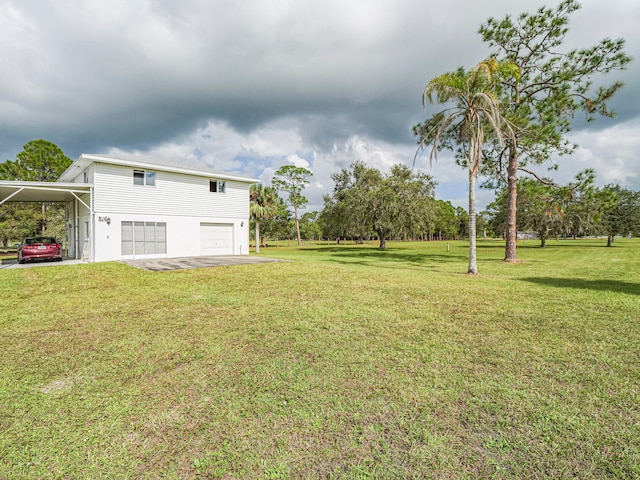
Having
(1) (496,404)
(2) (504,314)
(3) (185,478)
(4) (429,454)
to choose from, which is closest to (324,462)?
(4) (429,454)

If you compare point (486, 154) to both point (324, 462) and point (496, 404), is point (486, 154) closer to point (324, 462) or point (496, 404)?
point (496, 404)

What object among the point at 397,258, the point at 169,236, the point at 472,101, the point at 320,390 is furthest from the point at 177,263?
the point at 472,101

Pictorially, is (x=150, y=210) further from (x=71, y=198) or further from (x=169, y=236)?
(x=71, y=198)

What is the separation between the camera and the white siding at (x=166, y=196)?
51.1ft

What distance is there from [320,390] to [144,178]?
58.0ft

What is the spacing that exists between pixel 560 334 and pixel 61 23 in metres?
16.9

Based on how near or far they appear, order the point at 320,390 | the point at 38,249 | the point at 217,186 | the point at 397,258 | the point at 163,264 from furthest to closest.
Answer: the point at 397,258 < the point at 217,186 < the point at 38,249 < the point at 163,264 < the point at 320,390

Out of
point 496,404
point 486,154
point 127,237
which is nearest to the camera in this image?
Result: point 496,404

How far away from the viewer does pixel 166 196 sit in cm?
1755

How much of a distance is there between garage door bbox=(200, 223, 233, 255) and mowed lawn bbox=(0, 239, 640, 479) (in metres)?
12.7

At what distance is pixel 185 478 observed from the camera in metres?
Answer: 2.03

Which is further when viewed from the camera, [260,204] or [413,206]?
[260,204]

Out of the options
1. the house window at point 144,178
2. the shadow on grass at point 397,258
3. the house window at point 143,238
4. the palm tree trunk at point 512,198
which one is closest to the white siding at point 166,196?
the house window at point 144,178

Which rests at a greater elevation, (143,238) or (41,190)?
(41,190)
